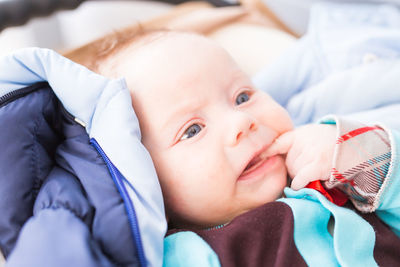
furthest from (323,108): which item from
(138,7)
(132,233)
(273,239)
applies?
(138,7)

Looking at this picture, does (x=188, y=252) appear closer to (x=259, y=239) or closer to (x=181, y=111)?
(x=259, y=239)

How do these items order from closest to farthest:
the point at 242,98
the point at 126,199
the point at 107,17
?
the point at 126,199 → the point at 242,98 → the point at 107,17

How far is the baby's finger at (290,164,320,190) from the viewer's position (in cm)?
76

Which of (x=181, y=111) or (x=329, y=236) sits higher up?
(x=181, y=111)

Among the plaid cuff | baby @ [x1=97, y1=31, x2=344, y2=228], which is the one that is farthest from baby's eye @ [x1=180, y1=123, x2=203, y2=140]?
the plaid cuff

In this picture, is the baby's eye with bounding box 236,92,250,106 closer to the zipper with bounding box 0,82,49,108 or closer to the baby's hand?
the baby's hand

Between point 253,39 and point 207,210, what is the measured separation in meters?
0.79

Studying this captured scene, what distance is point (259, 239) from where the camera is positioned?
0.69 m

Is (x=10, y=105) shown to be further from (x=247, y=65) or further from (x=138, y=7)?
(x=138, y=7)

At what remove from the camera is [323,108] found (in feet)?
3.70

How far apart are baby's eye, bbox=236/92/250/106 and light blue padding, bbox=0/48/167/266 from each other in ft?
0.75

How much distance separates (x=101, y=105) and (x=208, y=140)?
206 millimetres

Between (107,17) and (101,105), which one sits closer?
(101,105)

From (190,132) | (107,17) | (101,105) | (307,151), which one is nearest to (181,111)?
(190,132)
